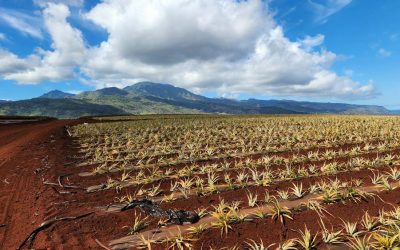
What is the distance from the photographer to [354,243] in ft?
22.7

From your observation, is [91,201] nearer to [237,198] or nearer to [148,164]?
[237,198]

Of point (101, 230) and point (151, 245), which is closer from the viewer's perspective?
point (151, 245)

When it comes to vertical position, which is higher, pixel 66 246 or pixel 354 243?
pixel 354 243

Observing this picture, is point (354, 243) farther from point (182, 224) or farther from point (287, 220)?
point (182, 224)

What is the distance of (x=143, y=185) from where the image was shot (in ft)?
42.7

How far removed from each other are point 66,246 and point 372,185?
9.28m

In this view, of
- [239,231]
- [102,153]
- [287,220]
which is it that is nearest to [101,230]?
[239,231]

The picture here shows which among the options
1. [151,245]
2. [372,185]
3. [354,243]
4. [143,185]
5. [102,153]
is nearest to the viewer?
[354,243]

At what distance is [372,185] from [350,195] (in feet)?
6.81

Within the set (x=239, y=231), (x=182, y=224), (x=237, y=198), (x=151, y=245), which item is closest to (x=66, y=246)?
(x=151, y=245)

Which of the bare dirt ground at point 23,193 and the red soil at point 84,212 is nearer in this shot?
the red soil at point 84,212

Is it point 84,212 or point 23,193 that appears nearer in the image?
point 84,212

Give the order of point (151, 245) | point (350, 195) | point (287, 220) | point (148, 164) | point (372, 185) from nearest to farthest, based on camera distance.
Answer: point (151, 245), point (287, 220), point (350, 195), point (372, 185), point (148, 164)

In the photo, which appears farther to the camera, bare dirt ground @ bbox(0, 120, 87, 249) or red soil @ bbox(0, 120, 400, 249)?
bare dirt ground @ bbox(0, 120, 87, 249)
